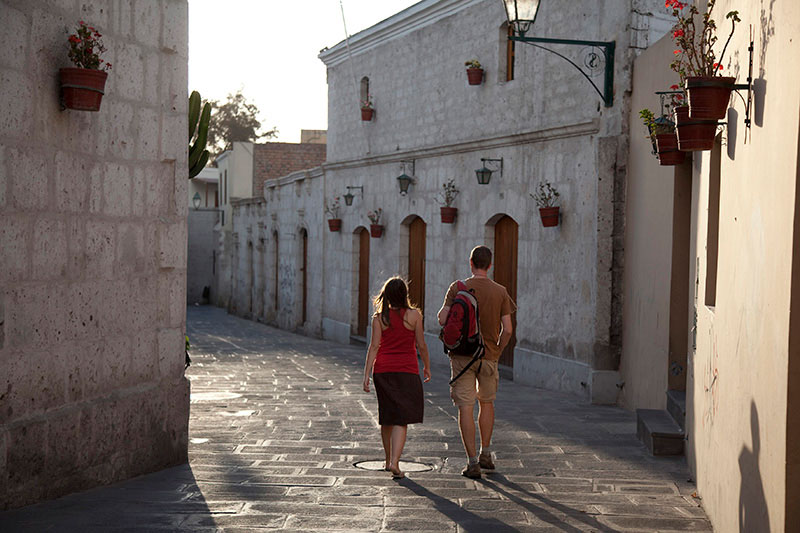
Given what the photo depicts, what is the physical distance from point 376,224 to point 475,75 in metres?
4.84

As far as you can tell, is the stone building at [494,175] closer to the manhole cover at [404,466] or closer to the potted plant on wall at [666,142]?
the potted plant on wall at [666,142]

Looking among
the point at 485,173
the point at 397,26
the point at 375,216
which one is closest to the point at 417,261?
the point at 375,216

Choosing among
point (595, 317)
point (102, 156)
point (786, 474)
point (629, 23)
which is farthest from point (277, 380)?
point (786, 474)

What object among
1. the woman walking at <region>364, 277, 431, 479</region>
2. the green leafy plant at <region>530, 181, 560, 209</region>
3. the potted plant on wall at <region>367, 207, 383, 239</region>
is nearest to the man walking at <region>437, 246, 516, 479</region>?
the woman walking at <region>364, 277, 431, 479</region>

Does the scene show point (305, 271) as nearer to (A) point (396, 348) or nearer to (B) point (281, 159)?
(B) point (281, 159)

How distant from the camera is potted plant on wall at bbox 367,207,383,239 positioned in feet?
66.2

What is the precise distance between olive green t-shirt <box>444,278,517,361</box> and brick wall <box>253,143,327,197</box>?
30.7m

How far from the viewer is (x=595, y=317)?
41.4ft

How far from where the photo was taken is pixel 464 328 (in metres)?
7.36

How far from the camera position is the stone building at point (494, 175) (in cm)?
1250

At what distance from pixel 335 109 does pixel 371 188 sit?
3292 millimetres

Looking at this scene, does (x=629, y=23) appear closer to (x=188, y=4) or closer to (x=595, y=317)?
(x=595, y=317)

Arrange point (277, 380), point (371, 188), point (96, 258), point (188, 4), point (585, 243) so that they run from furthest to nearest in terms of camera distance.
→ point (371, 188) < point (277, 380) < point (585, 243) < point (188, 4) < point (96, 258)

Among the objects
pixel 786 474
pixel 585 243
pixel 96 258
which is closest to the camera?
pixel 786 474
